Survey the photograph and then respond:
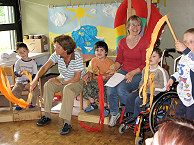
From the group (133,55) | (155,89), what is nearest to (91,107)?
(133,55)

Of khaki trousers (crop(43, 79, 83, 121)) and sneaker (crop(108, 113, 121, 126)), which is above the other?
khaki trousers (crop(43, 79, 83, 121))

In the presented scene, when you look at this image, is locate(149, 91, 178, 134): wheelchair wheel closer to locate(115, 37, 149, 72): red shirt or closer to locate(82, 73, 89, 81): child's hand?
locate(115, 37, 149, 72): red shirt

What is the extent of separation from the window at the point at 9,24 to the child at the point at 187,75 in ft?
12.0

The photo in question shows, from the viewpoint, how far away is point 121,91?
288 cm

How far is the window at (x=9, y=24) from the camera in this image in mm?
4734

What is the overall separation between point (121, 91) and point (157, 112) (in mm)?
595

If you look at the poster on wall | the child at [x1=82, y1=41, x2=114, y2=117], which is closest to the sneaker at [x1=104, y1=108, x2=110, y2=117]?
the child at [x1=82, y1=41, x2=114, y2=117]

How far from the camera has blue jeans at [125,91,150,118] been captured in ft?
8.63

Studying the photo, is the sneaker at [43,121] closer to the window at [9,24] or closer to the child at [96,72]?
the child at [96,72]

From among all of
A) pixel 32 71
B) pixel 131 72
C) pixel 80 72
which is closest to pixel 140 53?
pixel 131 72

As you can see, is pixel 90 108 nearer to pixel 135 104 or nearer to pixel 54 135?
pixel 54 135

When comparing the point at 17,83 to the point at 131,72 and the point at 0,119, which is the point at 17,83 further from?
the point at 131,72

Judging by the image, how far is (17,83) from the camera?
134 inches

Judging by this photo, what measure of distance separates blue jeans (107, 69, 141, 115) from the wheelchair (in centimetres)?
43
